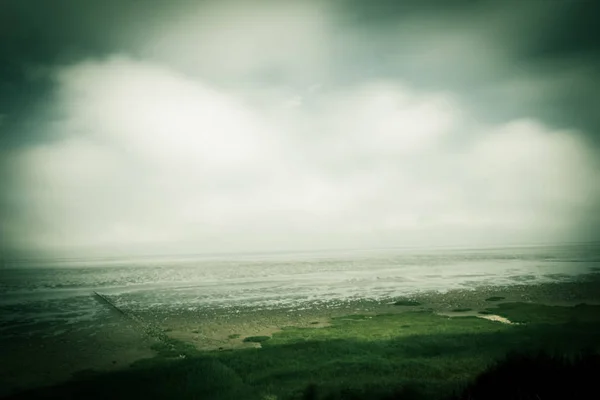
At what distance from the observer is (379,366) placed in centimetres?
1730

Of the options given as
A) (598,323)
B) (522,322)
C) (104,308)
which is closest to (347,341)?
(522,322)

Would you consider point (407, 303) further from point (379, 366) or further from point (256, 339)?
point (379, 366)

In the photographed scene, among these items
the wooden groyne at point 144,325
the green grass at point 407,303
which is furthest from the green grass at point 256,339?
the green grass at point 407,303

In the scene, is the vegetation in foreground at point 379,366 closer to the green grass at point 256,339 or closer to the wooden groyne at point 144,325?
the green grass at point 256,339

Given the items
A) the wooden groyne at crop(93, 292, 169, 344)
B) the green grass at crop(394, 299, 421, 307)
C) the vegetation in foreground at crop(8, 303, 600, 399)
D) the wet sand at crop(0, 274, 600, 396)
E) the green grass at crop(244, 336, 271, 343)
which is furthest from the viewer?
the green grass at crop(394, 299, 421, 307)

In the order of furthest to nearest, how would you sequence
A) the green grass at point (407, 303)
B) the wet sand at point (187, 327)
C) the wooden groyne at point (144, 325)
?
the green grass at point (407, 303), the wooden groyne at point (144, 325), the wet sand at point (187, 327)

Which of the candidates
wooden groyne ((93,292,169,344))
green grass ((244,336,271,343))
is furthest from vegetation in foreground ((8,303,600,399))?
wooden groyne ((93,292,169,344))

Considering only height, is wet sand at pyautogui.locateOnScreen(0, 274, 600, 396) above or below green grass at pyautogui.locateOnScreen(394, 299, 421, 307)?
above

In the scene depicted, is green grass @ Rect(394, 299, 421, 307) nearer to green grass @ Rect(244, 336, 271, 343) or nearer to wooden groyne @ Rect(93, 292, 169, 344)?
green grass @ Rect(244, 336, 271, 343)

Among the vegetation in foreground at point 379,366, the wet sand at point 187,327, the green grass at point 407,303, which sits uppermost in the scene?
the vegetation in foreground at point 379,366

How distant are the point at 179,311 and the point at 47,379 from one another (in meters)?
19.0

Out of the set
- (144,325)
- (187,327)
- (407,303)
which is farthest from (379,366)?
(144,325)

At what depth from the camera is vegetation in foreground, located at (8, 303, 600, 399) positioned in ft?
39.1

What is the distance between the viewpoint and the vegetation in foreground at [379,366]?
11.9 meters
